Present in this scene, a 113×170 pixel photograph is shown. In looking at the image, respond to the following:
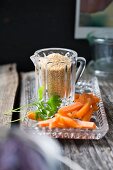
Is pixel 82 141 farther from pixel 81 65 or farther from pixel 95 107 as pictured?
pixel 81 65

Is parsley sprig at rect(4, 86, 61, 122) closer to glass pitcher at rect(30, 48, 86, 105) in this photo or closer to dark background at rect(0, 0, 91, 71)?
glass pitcher at rect(30, 48, 86, 105)

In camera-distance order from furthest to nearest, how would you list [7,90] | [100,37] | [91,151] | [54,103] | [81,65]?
[100,37]
[7,90]
[81,65]
[54,103]
[91,151]

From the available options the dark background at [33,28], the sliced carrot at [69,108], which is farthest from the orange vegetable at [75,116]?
the dark background at [33,28]

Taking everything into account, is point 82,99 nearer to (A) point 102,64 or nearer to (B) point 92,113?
(B) point 92,113

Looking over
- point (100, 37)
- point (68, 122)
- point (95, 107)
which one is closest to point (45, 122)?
point (68, 122)

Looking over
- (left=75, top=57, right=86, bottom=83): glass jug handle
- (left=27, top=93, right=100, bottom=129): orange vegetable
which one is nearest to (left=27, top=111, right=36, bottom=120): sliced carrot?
(left=27, top=93, right=100, bottom=129): orange vegetable

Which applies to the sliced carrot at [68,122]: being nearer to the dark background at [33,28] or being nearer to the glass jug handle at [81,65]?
the glass jug handle at [81,65]

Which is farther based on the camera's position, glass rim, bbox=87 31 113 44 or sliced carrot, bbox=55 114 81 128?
glass rim, bbox=87 31 113 44
